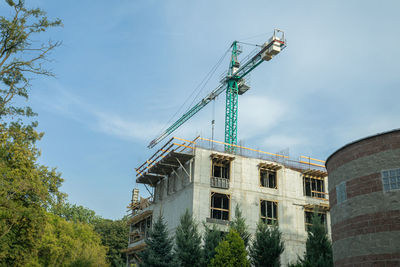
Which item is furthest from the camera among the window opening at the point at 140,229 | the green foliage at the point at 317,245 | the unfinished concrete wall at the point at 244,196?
the window opening at the point at 140,229

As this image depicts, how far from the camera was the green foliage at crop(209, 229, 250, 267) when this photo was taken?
1152 inches

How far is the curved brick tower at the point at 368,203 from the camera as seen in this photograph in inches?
831

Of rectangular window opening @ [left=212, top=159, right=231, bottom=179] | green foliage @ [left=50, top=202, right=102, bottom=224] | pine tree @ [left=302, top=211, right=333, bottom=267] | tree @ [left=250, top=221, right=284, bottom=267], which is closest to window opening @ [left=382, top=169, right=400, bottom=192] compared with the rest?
tree @ [left=250, top=221, right=284, bottom=267]

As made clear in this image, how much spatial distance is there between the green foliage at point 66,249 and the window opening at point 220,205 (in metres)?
17.2

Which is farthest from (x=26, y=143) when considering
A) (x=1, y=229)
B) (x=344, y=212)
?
(x=344, y=212)

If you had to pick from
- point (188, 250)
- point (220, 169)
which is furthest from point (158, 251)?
point (220, 169)

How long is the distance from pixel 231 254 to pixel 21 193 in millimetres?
15042

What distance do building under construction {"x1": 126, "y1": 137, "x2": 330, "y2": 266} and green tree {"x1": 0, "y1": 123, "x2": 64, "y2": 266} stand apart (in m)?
14.8

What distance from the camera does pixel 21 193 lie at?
27.4m

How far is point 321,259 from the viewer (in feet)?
105

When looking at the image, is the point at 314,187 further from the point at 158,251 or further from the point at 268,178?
the point at 158,251

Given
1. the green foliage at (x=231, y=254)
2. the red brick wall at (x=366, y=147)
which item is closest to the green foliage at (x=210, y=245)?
the green foliage at (x=231, y=254)

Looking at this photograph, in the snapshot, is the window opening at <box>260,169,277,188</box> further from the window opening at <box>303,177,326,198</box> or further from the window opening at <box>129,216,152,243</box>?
the window opening at <box>129,216,152,243</box>

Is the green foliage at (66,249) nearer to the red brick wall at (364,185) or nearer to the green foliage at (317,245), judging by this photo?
the green foliage at (317,245)
